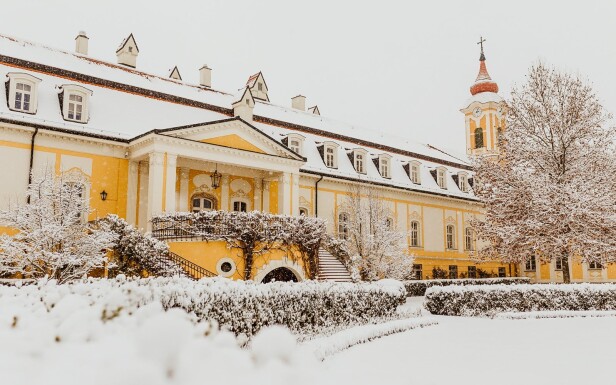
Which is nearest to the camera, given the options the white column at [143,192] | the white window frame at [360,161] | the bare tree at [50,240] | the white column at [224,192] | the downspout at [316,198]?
the bare tree at [50,240]

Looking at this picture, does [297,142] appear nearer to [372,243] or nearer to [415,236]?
[372,243]

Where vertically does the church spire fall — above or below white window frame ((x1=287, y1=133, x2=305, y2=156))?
above

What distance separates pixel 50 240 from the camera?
52.8 feet

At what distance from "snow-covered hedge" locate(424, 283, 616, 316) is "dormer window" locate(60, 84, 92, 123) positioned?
14.9 m

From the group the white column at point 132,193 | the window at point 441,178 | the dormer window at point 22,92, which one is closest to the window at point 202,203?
the white column at point 132,193

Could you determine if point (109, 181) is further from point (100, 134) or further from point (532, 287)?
point (532, 287)

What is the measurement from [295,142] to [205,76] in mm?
7093

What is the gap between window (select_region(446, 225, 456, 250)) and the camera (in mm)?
35688

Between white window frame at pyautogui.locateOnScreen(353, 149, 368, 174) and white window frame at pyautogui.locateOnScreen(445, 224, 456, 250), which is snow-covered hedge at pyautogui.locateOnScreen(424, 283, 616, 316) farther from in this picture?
white window frame at pyautogui.locateOnScreen(445, 224, 456, 250)

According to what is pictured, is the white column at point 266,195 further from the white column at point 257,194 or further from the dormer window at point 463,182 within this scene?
the dormer window at point 463,182

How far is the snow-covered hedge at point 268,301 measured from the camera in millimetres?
10000

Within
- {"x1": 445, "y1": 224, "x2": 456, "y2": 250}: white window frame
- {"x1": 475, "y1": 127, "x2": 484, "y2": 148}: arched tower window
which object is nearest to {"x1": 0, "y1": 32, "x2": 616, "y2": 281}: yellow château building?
{"x1": 445, "y1": 224, "x2": 456, "y2": 250}: white window frame

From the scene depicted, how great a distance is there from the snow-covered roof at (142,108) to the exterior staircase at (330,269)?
224 inches

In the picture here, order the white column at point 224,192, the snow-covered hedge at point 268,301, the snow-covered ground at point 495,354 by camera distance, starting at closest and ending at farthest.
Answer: the snow-covered ground at point 495,354, the snow-covered hedge at point 268,301, the white column at point 224,192
